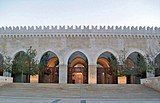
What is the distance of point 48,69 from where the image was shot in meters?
30.9

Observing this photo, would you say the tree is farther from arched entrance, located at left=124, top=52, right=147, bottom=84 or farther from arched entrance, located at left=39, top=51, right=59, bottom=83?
arched entrance, located at left=124, top=52, right=147, bottom=84

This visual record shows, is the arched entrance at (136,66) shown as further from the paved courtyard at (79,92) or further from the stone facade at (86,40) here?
the paved courtyard at (79,92)

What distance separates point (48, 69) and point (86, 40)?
6.59 meters

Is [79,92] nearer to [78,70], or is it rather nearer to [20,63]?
[20,63]

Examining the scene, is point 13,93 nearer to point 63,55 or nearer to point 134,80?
point 63,55

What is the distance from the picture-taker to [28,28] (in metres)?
27.4

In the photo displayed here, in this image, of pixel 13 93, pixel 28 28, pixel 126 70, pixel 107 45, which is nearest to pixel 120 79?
pixel 126 70

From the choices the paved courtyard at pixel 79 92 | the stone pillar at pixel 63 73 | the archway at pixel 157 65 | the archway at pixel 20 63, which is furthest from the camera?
the stone pillar at pixel 63 73

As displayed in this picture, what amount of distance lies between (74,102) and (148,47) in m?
17.5

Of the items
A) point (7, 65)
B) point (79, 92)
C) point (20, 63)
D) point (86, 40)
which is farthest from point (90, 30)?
point (79, 92)

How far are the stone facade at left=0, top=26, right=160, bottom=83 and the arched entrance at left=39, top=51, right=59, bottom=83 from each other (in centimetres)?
169

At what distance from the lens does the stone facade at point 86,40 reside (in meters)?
27.0

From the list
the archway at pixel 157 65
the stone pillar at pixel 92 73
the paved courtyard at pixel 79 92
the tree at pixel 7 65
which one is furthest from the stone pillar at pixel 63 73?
the archway at pixel 157 65

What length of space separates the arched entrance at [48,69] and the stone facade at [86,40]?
1690 mm
